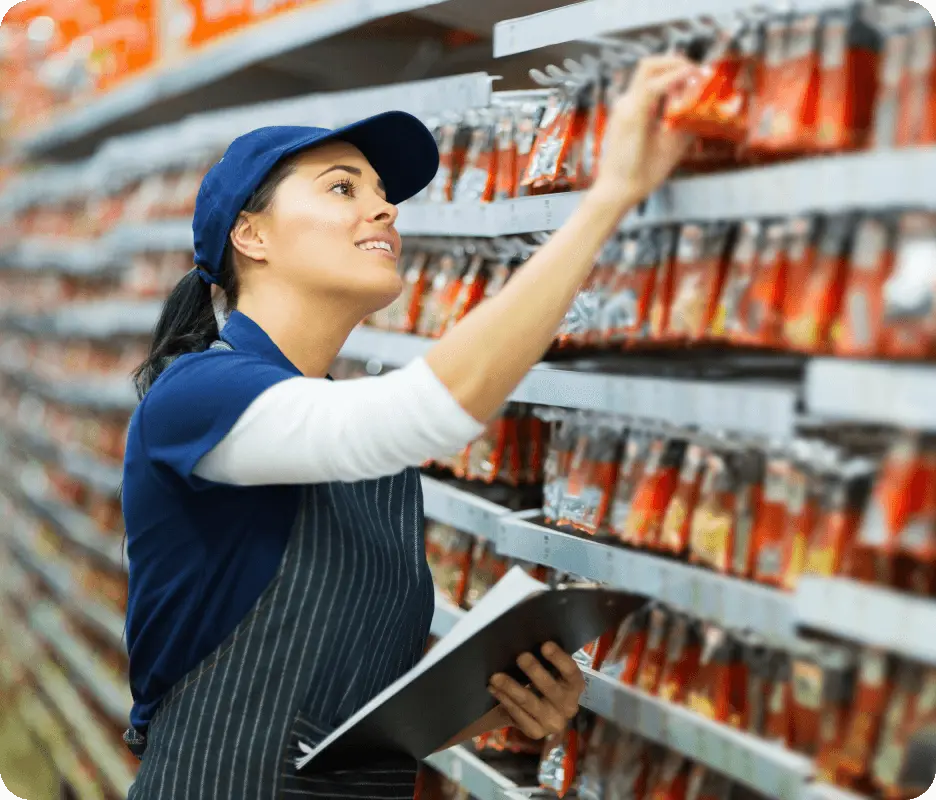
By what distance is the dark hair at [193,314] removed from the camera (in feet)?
5.76

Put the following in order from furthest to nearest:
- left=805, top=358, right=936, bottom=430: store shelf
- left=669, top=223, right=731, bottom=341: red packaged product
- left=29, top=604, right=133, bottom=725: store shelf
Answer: left=29, top=604, right=133, bottom=725: store shelf, left=669, top=223, right=731, bottom=341: red packaged product, left=805, top=358, right=936, bottom=430: store shelf

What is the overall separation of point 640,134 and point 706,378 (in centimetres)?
41

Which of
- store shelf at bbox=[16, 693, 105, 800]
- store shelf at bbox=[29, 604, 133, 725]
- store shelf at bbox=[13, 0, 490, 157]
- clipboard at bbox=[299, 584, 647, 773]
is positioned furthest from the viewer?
store shelf at bbox=[16, 693, 105, 800]

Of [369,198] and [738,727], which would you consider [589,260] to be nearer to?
[369,198]

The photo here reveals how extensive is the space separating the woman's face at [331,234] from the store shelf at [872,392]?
2.29 ft

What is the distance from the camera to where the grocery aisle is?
1.27 meters

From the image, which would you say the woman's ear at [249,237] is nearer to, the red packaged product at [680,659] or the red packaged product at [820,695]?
the red packaged product at [680,659]

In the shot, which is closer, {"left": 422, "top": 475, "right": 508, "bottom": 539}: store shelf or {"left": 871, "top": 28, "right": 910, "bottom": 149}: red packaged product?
{"left": 871, "top": 28, "right": 910, "bottom": 149}: red packaged product

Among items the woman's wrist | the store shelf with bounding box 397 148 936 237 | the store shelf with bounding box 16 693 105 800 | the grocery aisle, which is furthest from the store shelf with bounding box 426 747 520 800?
the store shelf with bounding box 16 693 105 800

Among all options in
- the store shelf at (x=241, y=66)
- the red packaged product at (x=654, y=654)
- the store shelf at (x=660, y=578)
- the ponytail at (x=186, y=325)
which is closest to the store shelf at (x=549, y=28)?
the store shelf at (x=241, y=66)

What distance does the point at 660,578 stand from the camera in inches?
62.2

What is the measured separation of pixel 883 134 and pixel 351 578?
3.23 feet

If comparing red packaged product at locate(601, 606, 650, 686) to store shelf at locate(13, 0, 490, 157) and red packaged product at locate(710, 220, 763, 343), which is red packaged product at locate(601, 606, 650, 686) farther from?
store shelf at locate(13, 0, 490, 157)

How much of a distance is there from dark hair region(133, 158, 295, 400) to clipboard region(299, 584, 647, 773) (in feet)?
2.33
